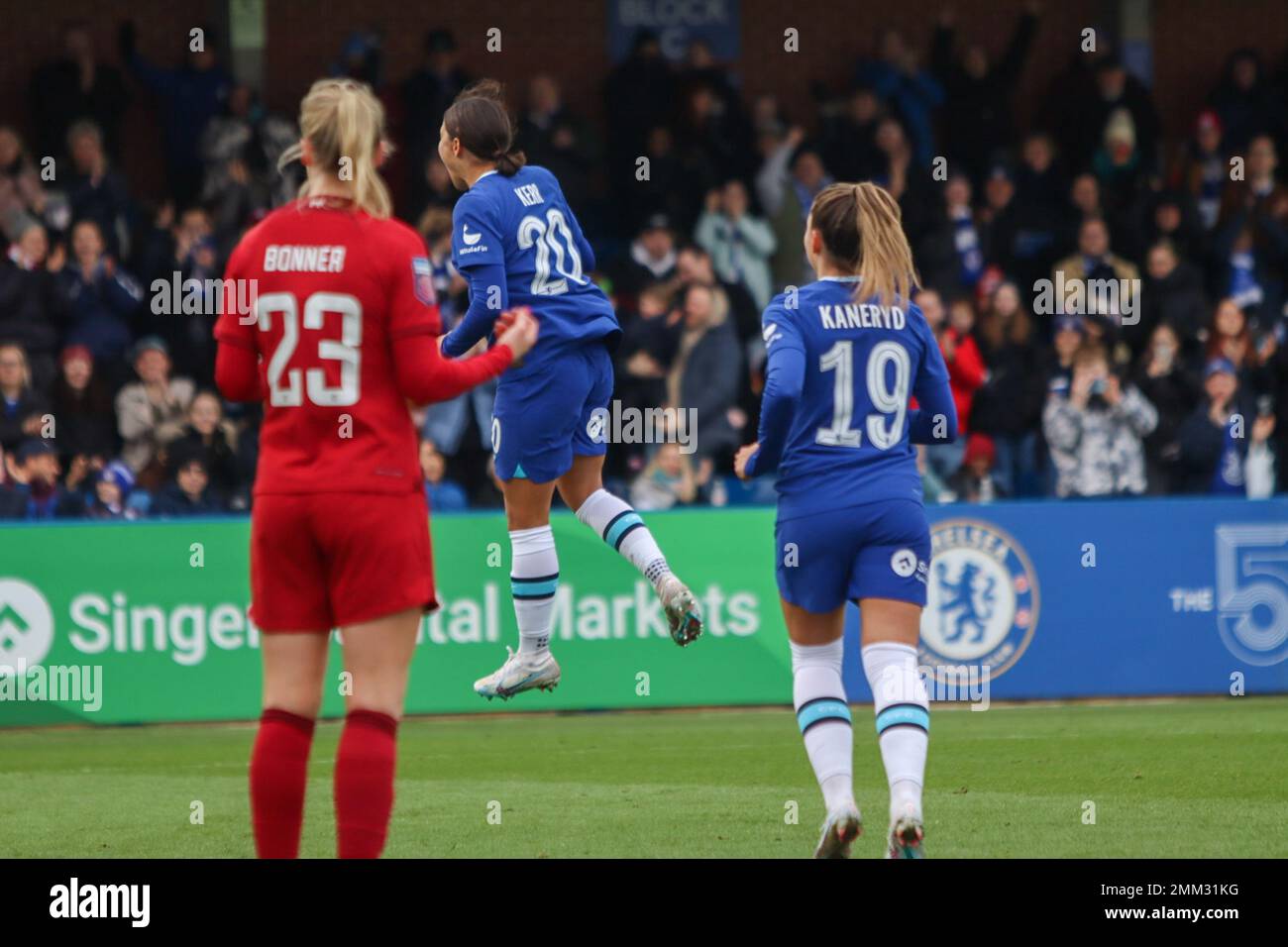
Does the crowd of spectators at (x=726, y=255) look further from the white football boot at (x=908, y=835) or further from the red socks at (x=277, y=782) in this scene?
the red socks at (x=277, y=782)

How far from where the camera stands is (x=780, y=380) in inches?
263

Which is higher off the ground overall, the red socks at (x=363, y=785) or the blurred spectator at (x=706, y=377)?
the blurred spectator at (x=706, y=377)

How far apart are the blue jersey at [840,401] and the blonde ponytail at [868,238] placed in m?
0.07

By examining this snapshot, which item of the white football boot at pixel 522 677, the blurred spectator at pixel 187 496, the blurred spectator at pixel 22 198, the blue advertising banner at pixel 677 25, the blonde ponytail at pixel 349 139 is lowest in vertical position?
the white football boot at pixel 522 677

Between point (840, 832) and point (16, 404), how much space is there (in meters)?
9.57

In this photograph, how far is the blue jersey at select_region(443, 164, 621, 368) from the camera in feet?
26.4

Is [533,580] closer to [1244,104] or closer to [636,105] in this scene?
[636,105]

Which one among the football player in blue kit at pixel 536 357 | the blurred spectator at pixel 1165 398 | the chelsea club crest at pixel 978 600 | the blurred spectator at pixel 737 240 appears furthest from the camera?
the blurred spectator at pixel 737 240

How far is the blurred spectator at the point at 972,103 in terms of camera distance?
18969 millimetres

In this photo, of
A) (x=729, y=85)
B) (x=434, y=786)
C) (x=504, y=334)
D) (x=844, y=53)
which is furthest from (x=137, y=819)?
(x=844, y=53)

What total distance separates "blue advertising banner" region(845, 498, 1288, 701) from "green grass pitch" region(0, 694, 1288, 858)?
27 centimetres

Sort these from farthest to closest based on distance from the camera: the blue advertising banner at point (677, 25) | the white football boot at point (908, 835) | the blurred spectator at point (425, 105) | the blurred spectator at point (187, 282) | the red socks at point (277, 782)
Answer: the blue advertising banner at point (677, 25) < the blurred spectator at point (425, 105) < the blurred spectator at point (187, 282) < the white football boot at point (908, 835) < the red socks at point (277, 782)

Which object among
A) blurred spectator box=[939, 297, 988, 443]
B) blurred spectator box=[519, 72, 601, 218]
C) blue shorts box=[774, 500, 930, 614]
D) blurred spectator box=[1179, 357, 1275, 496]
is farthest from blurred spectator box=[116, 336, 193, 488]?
blue shorts box=[774, 500, 930, 614]

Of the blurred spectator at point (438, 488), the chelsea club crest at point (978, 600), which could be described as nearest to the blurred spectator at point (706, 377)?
the blurred spectator at point (438, 488)
